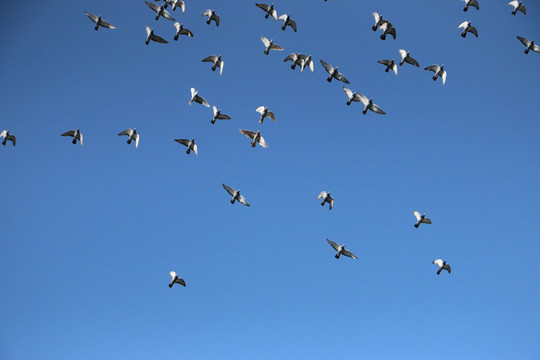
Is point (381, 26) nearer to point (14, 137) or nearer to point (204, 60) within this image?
point (204, 60)

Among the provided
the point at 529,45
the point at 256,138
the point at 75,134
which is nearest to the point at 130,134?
the point at 75,134

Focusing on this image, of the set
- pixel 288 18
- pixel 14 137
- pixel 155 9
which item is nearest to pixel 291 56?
pixel 288 18

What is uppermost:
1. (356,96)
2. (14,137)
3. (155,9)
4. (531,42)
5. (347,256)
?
(531,42)

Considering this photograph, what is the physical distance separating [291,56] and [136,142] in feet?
33.3

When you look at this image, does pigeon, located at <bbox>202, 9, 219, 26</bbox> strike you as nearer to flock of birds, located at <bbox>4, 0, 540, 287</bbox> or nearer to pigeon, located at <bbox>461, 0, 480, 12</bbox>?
flock of birds, located at <bbox>4, 0, 540, 287</bbox>

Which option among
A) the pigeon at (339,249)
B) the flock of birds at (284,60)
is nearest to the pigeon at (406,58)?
the flock of birds at (284,60)

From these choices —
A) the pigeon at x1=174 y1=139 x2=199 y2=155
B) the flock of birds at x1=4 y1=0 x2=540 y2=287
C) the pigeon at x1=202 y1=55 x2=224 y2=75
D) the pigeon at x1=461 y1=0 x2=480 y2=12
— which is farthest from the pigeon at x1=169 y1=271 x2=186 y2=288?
the pigeon at x1=461 y1=0 x2=480 y2=12

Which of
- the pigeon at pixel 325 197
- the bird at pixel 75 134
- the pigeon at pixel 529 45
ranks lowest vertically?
the pigeon at pixel 325 197

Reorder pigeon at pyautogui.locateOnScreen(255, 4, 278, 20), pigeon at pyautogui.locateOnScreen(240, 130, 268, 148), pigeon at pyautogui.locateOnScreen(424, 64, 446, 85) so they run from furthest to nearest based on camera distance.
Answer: pigeon at pyautogui.locateOnScreen(424, 64, 446, 85)
pigeon at pyautogui.locateOnScreen(255, 4, 278, 20)
pigeon at pyautogui.locateOnScreen(240, 130, 268, 148)

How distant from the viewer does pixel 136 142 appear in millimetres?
34031

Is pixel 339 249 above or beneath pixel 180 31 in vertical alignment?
beneath

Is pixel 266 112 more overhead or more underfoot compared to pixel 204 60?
more underfoot

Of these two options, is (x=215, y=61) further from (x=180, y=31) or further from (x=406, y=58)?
(x=406, y=58)

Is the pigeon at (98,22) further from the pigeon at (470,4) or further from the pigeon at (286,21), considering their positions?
the pigeon at (470,4)
